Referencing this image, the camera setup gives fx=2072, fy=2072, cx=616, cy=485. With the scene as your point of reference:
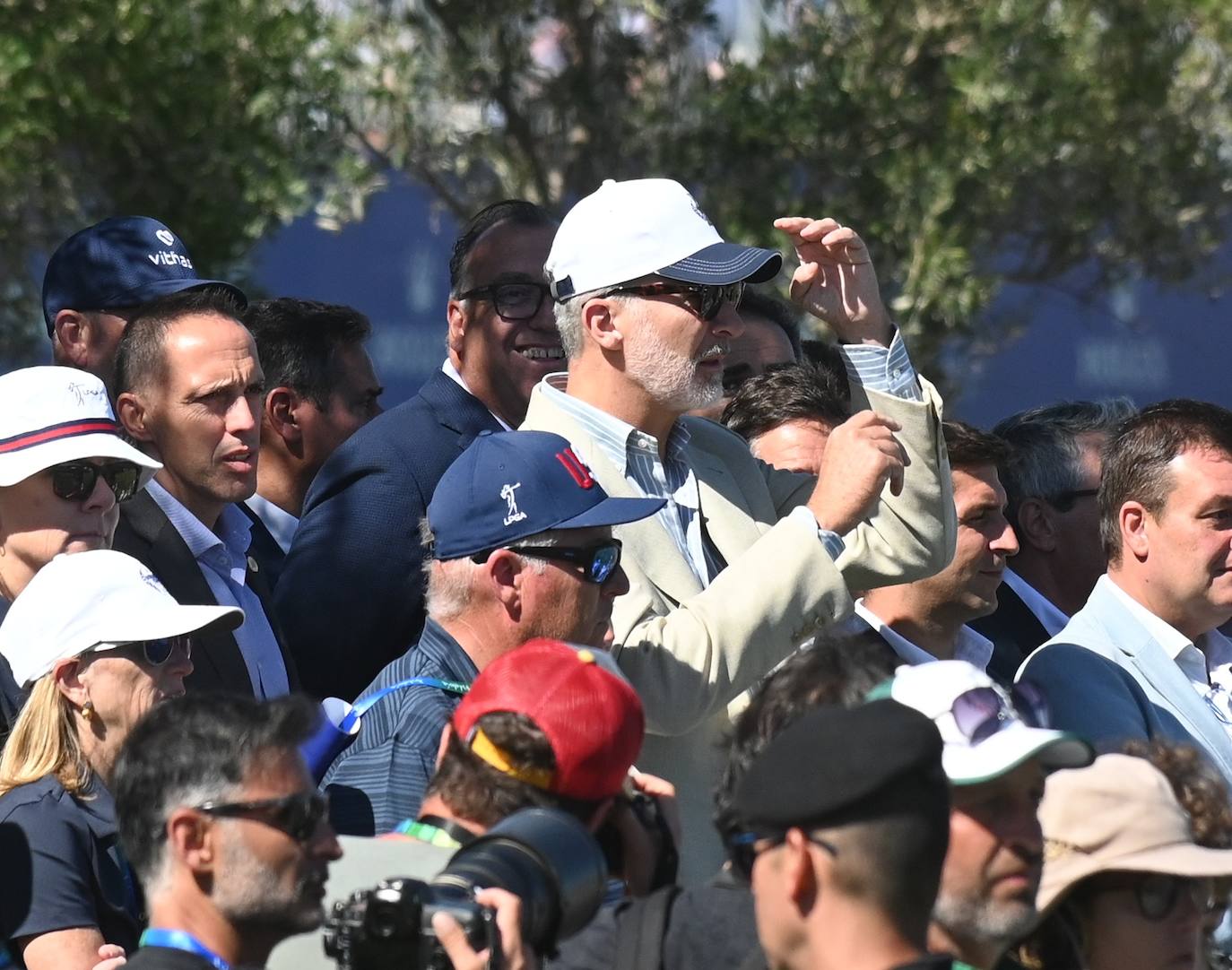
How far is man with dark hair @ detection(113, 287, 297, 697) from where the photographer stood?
4633 millimetres

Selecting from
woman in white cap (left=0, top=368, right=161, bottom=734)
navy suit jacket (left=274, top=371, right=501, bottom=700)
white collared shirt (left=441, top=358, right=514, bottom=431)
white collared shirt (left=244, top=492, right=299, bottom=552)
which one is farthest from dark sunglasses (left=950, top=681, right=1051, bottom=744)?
white collared shirt (left=244, top=492, right=299, bottom=552)

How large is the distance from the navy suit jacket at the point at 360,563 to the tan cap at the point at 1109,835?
1.67 m

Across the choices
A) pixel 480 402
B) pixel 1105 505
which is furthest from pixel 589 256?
pixel 1105 505

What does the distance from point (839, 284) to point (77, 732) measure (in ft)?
5.97

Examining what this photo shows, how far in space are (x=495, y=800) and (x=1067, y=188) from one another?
1052 centimetres

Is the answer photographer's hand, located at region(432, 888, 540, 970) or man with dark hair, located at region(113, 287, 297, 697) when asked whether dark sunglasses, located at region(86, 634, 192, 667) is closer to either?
man with dark hair, located at region(113, 287, 297, 697)

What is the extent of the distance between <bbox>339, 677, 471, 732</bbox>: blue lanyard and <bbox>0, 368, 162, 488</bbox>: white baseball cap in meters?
0.94

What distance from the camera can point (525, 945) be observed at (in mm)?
2561

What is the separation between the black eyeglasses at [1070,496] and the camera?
5871 millimetres

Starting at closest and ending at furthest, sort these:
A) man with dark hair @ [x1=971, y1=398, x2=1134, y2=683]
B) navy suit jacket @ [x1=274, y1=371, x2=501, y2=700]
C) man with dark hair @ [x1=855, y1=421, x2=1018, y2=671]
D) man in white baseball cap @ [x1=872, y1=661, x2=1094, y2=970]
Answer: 1. man in white baseball cap @ [x1=872, y1=661, x2=1094, y2=970]
2. navy suit jacket @ [x1=274, y1=371, x2=501, y2=700]
3. man with dark hair @ [x1=855, y1=421, x2=1018, y2=671]
4. man with dark hair @ [x1=971, y1=398, x2=1134, y2=683]

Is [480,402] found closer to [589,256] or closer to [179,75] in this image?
[589,256]

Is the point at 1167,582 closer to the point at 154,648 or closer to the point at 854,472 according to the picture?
the point at 854,472

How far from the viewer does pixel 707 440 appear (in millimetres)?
4363

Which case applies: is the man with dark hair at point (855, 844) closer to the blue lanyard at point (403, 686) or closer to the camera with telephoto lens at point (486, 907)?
the camera with telephoto lens at point (486, 907)
